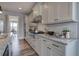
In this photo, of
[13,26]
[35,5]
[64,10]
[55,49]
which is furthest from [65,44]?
[35,5]

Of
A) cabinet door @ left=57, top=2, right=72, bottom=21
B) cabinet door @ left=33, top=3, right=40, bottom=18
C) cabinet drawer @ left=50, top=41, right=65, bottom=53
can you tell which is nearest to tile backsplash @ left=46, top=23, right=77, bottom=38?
cabinet door @ left=57, top=2, right=72, bottom=21

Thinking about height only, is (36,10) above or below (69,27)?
above

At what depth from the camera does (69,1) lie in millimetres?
2045

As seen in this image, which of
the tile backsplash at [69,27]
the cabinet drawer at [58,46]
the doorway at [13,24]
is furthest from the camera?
the doorway at [13,24]

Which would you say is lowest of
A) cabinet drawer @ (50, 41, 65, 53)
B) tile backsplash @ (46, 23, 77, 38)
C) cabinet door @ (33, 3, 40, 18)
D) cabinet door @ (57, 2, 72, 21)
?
cabinet drawer @ (50, 41, 65, 53)

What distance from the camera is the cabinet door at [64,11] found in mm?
2010

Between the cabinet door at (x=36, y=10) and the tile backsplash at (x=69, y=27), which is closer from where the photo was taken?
the tile backsplash at (x=69, y=27)

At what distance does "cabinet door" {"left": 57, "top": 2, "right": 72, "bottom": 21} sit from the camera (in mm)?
2010

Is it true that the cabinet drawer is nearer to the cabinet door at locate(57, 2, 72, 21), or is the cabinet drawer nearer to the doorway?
the cabinet door at locate(57, 2, 72, 21)

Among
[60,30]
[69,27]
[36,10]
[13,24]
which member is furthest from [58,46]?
[36,10]

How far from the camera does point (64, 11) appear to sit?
2166 mm

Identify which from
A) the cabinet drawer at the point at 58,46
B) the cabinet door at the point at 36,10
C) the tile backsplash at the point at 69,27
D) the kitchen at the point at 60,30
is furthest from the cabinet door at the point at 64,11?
the cabinet door at the point at 36,10

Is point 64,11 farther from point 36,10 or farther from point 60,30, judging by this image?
point 36,10

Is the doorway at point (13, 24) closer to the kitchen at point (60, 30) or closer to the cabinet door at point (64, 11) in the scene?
the kitchen at point (60, 30)
